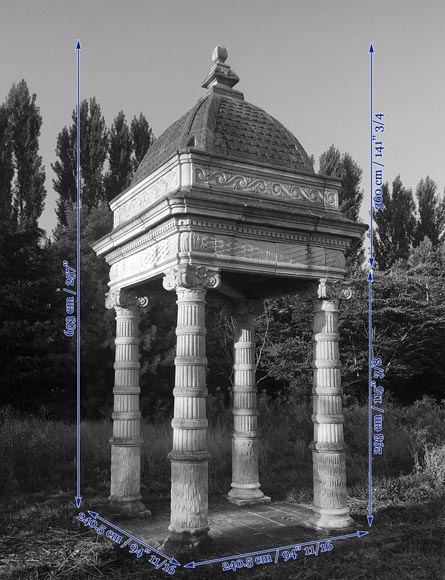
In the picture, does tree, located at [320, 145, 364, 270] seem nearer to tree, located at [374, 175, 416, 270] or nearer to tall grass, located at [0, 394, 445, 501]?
tree, located at [374, 175, 416, 270]

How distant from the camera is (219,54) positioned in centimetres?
1039

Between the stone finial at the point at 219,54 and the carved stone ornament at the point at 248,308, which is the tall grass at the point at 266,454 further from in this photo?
the stone finial at the point at 219,54

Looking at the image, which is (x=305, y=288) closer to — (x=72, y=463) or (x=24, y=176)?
(x=72, y=463)

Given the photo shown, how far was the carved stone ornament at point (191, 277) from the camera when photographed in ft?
26.9

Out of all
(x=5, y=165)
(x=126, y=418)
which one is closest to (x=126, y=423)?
(x=126, y=418)

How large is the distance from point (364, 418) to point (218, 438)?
18.2 feet

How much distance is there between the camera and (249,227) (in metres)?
8.69

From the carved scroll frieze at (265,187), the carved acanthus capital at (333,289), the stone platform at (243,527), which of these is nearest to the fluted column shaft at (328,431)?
the carved acanthus capital at (333,289)

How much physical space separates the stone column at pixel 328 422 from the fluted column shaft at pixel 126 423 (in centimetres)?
309

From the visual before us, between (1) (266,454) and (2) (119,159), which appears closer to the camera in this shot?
(1) (266,454)

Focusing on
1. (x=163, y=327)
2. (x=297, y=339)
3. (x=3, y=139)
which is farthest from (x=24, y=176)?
(x=297, y=339)

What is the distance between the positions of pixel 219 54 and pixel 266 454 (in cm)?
1010

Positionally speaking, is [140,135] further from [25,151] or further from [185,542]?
[185,542]

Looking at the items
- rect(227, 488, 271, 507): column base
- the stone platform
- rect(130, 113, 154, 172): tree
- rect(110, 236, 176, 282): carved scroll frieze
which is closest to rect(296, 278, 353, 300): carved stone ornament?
rect(110, 236, 176, 282): carved scroll frieze
